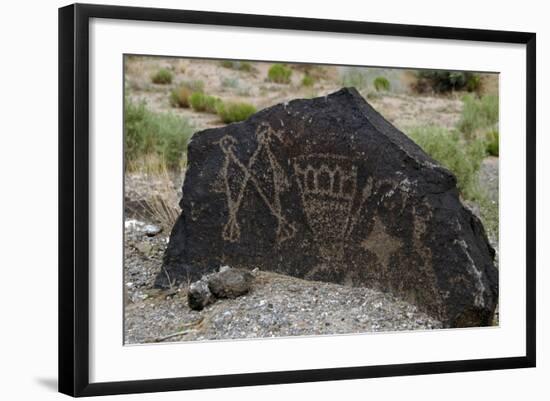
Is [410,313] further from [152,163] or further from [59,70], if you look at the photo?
[152,163]

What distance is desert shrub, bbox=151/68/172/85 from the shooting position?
10.7 metres

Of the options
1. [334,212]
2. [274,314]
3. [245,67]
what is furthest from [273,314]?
[245,67]

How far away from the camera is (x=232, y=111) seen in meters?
10.3

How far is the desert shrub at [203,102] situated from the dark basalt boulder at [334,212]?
12.5 feet

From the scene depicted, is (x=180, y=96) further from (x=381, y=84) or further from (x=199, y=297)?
(x=199, y=297)

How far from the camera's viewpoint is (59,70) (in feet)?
16.8

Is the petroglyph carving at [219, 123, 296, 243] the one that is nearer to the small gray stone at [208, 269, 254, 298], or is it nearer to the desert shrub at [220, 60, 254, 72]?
the small gray stone at [208, 269, 254, 298]

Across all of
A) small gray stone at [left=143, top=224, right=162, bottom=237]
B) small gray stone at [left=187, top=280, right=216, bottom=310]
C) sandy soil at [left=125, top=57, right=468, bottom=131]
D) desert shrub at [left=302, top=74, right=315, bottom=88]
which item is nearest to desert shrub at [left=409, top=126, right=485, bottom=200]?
sandy soil at [left=125, top=57, right=468, bottom=131]

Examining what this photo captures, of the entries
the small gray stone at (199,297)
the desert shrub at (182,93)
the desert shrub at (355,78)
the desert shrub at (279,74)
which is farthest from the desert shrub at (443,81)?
the small gray stone at (199,297)

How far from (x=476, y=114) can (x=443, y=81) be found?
0.96m

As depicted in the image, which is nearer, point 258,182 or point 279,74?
point 258,182

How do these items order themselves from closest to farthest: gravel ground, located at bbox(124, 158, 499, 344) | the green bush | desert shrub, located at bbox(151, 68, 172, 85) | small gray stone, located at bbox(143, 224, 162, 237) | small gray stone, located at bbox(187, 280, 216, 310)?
gravel ground, located at bbox(124, 158, 499, 344)
small gray stone, located at bbox(187, 280, 216, 310)
small gray stone, located at bbox(143, 224, 162, 237)
the green bush
desert shrub, located at bbox(151, 68, 172, 85)

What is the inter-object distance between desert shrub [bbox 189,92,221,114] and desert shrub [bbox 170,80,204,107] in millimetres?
69

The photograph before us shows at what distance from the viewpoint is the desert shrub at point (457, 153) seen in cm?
887
